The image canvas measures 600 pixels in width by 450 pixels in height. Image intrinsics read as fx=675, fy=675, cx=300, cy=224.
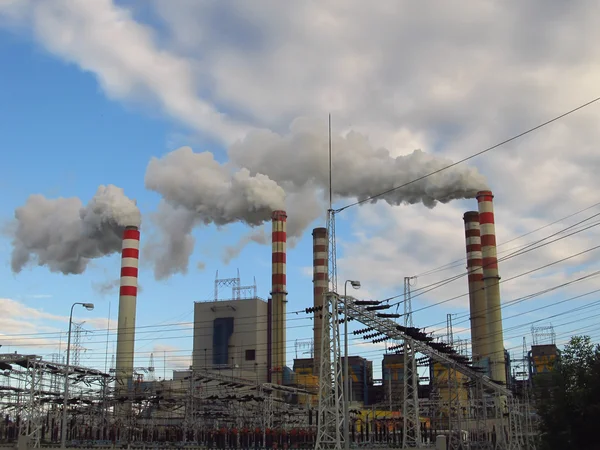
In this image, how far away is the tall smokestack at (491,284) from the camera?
191 ft

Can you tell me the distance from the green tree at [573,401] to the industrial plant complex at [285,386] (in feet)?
26.4

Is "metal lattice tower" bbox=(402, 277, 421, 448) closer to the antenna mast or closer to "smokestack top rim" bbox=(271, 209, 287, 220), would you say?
the antenna mast

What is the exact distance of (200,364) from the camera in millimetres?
72500

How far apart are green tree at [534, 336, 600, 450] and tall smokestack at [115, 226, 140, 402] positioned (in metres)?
44.0

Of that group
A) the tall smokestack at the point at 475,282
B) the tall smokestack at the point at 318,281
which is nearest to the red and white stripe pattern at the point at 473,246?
the tall smokestack at the point at 475,282

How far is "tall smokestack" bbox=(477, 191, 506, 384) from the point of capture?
2287 inches

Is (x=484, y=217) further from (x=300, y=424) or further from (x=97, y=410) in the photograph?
(x=97, y=410)

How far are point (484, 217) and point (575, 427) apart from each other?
39678 mm

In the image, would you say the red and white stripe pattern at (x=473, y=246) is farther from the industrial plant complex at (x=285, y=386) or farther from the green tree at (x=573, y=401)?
the green tree at (x=573, y=401)

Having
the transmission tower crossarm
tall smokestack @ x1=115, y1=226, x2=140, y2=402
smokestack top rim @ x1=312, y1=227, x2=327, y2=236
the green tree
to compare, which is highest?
smokestack top rim @ x1=312, y1=227, x2=327, y2=236

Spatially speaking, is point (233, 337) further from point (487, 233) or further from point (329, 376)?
point (329, 376)

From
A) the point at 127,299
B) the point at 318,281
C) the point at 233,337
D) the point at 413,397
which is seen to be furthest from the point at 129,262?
the point at 413,397

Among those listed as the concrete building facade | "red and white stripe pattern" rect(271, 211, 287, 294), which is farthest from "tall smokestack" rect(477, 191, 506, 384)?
the concrete building facade

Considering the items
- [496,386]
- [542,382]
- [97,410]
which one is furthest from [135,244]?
[542,382]
